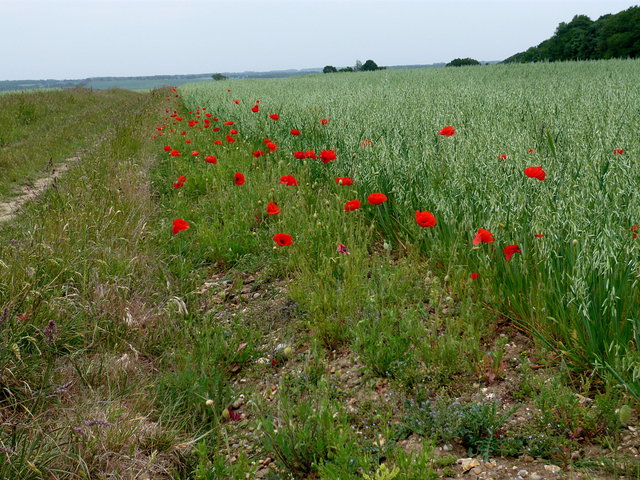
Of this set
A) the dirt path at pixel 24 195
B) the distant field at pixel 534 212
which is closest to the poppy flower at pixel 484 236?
the distant field at pixel 534 212

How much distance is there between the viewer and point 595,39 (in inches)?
1599

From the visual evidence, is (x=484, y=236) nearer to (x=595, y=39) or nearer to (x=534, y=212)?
(x=534, y=212)

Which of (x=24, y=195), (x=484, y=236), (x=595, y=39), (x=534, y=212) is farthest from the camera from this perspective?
Answer: (x=595, y=39)

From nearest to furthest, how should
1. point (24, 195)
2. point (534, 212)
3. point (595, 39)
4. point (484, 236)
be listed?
point (484, 236) → point (534, 212) → point (24, 195) → point (595, 39)

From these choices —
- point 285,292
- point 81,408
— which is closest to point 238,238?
point 285,292

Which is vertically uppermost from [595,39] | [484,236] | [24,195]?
[595,39]

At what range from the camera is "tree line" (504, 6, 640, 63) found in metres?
35.9

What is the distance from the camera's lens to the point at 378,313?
2561 millimetres

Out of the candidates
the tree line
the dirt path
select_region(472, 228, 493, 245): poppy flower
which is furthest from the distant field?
the tree line

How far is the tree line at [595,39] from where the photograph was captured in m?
35.9

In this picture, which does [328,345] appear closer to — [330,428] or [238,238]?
[330,428]

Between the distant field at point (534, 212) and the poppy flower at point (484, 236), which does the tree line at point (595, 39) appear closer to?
the distant field at point (534, 212)

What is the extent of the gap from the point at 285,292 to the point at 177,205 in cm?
190

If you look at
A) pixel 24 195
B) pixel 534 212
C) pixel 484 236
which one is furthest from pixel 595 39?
pixel 484 236
